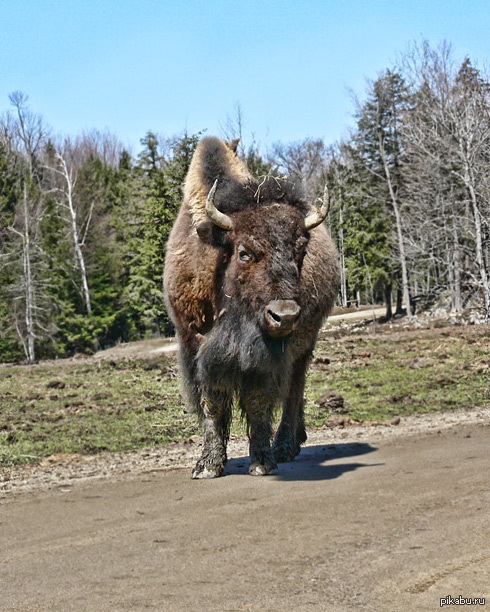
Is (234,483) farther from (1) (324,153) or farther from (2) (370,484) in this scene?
(1) (324,153)

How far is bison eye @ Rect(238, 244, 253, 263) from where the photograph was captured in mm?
7633

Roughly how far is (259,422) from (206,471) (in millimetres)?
761

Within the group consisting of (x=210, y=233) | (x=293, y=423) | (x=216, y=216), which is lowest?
(x=293, y=423)

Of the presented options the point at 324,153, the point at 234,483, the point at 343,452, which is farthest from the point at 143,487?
the point at 324,153

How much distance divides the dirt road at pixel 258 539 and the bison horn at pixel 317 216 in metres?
2.58

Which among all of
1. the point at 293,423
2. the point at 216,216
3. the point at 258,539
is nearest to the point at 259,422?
the point at 293,423

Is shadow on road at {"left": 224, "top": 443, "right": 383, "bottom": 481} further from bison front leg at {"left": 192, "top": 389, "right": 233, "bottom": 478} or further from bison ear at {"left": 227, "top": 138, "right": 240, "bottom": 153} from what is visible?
bison ear at {"left": 227, "top": 138, "right": 240, "bottom": 153}

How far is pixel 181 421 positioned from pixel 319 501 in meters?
6.42

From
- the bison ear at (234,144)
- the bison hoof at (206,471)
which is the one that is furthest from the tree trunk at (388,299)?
the bison hoof at (206,471)

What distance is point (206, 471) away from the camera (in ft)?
26.1

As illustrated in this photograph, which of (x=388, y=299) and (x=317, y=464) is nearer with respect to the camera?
(x=317, y=464)

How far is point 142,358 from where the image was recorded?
76.2 feet

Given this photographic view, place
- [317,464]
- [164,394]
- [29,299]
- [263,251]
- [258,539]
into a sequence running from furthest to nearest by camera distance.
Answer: [29,299] < [164,394] < [317,464] < [263,251] < [258,539]

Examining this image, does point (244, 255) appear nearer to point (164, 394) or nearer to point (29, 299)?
point (164, 394)
